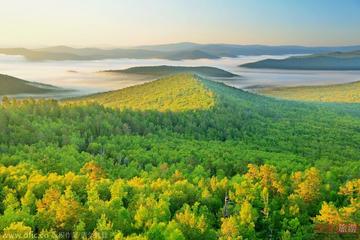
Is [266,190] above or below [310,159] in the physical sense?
above

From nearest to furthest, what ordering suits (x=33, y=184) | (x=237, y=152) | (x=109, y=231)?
1. (x=109, y=231)
2. (x=33, y=184)
3. (x=237, y=152)

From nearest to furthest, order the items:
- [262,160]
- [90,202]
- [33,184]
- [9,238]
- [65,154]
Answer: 1. [9,238]
2. [90,202]
3. [33,184]
4. [65,154]
5. [262,160]

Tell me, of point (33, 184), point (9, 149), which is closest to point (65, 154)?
point (9, 149)

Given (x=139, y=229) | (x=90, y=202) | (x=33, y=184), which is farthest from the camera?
(x=33, y=184)

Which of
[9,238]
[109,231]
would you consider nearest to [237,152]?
[109,231]

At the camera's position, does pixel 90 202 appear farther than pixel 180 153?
No

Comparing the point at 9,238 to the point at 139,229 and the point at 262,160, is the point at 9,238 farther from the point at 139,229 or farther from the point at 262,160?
the point at 262,160

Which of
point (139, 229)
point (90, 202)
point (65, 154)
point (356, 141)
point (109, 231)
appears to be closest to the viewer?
point (109, 231)

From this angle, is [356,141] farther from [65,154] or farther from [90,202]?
[90,202]

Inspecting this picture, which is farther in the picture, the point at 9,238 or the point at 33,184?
the point at 33,184
